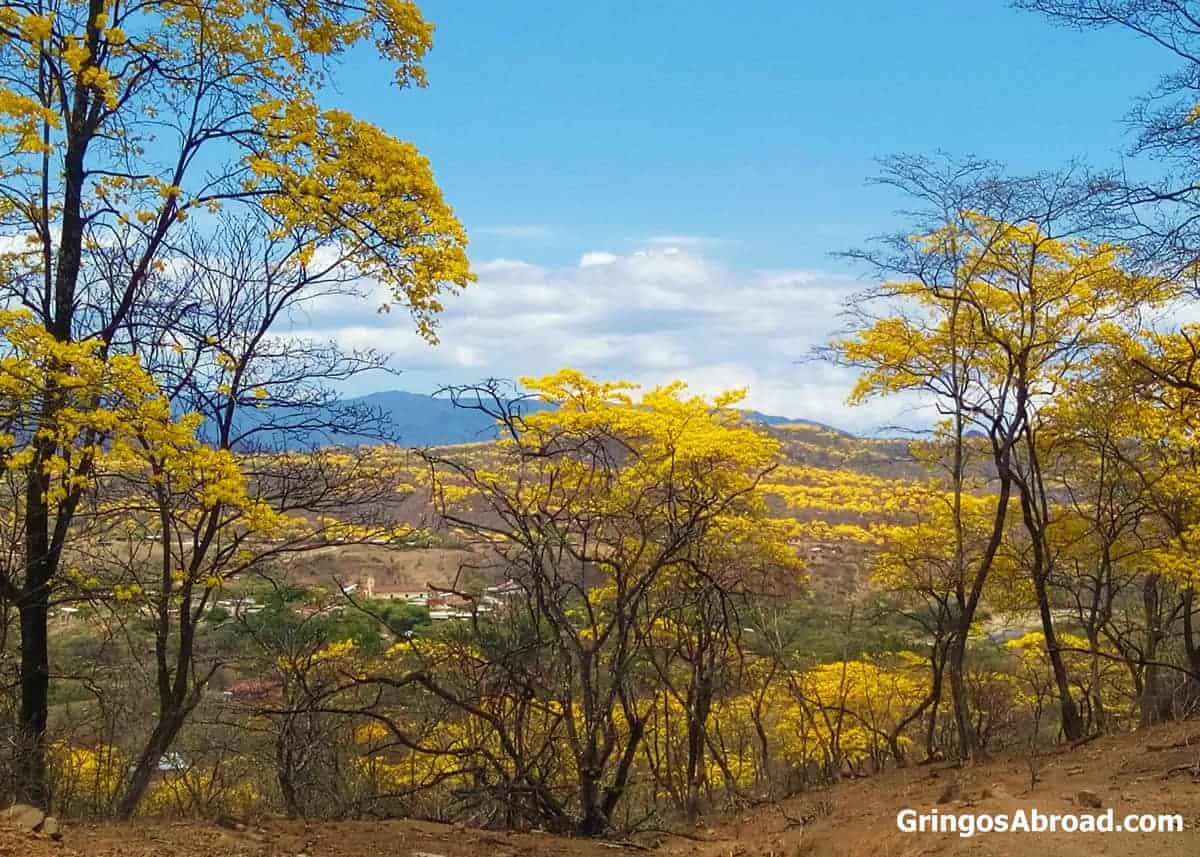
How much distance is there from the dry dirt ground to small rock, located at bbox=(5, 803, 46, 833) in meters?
0.13

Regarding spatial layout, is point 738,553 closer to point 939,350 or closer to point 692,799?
point 939,350

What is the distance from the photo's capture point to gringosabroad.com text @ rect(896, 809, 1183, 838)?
17.7 ft

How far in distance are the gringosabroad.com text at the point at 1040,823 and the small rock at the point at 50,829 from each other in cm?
505

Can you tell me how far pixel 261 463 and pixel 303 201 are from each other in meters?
2.78

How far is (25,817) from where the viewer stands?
500 centimetres

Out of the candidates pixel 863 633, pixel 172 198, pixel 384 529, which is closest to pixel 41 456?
pixel 172 198

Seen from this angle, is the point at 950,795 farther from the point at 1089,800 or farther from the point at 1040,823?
the point at 1040,823

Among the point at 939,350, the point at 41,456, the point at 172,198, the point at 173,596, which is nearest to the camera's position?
the point at 41,456

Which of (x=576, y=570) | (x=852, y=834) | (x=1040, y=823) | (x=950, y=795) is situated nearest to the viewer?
(x=1040, y=823)

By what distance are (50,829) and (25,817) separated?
153mm

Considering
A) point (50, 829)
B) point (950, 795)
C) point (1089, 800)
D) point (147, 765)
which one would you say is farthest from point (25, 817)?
point (1089, 800)

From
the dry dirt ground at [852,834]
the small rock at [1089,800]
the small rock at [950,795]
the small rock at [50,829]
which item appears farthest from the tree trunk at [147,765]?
the small rock at [1089,800]

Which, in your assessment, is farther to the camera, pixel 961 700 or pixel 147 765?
pixel 961 700

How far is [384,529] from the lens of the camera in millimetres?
8766
